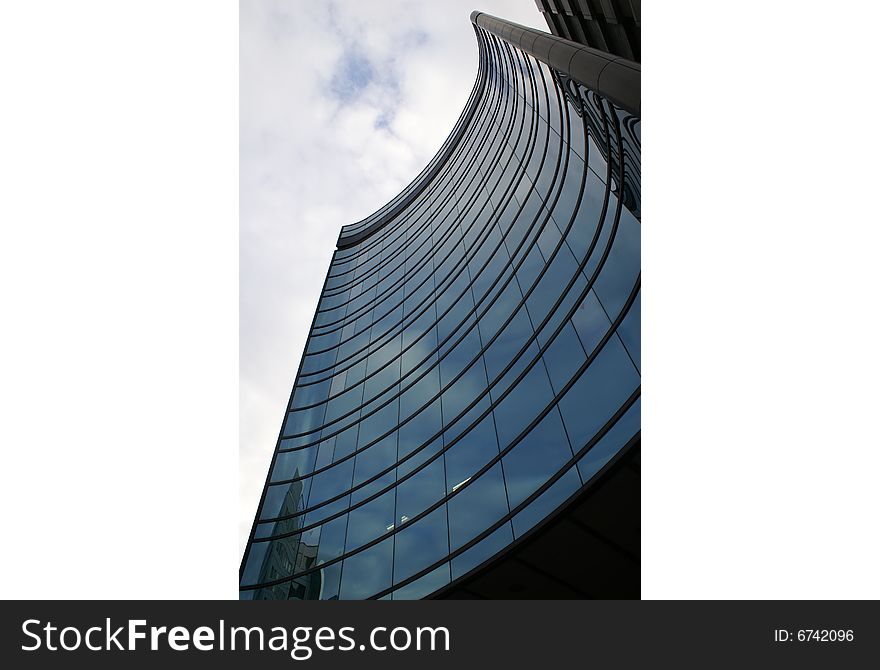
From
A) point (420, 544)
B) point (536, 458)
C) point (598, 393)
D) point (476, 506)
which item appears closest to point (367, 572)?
point (420, 544)

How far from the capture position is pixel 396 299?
26.1 meters

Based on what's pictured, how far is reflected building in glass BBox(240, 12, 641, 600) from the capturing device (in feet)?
34.3

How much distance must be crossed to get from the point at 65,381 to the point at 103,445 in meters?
0.77

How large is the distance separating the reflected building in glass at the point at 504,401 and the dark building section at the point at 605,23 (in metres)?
1.41

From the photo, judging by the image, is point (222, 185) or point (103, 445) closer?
point (103, 445)

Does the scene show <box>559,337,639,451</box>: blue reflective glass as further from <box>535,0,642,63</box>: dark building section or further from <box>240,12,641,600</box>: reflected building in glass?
<box>535,0,642,63</box>: dark building section

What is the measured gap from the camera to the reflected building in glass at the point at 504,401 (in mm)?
10469

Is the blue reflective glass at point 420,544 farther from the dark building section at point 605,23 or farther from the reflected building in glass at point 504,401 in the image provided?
the dark building section at point 605,23

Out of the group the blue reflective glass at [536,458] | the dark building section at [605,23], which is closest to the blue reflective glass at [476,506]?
the blue reflective glass at [536,458]

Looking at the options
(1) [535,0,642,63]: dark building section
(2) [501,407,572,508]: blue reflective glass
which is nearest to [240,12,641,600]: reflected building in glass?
(2) [501,407,572,508]: blue reflective glass
